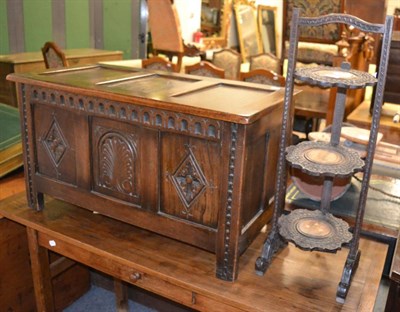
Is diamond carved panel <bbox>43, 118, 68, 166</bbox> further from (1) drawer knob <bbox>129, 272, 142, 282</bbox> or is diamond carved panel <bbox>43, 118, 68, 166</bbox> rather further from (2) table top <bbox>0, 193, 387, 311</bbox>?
(1) drawer knob <bbox>129, 272, 142, 282</bbox>

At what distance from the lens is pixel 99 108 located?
1215 millimetres

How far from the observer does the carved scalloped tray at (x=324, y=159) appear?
101 cm

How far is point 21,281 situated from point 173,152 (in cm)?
97

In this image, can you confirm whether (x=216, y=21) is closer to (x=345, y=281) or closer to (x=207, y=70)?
(x=207, y=70)

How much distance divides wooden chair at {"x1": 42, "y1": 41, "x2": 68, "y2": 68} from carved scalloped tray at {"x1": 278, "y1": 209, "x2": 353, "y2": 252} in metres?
2.49

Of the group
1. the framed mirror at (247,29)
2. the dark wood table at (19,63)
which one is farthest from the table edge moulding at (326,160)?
the framed mirror at (247,29)

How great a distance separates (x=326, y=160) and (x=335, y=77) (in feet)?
0.64

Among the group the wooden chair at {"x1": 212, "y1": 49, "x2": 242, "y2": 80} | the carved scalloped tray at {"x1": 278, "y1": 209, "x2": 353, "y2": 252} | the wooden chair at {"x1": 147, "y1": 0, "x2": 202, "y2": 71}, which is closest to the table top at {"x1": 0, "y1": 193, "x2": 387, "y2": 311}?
the carved scalloped tray at {"x1": 278, "y1": 209, "x2": 353, "y2": 252}

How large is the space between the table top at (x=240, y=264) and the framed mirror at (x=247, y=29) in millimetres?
5635

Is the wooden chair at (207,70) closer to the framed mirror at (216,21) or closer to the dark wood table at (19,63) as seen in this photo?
the dark wood table at (19,63)

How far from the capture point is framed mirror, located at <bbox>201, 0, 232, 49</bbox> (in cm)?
632

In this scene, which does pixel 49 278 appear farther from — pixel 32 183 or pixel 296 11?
pixel 296 11

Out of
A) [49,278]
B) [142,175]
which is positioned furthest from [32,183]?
[142,175]

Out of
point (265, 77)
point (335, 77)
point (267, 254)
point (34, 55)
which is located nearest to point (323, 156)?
point (335, 77)
